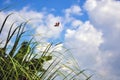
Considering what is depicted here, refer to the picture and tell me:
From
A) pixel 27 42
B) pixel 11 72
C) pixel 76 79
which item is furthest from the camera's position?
pixel 27 42

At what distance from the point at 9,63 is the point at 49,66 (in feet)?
1.89

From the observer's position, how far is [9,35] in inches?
145

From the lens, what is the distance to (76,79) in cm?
355

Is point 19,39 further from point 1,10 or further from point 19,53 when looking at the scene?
point 1,10

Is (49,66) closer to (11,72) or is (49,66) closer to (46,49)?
(46,49)

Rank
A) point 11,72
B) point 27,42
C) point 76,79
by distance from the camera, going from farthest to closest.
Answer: point 27,42, point 76,79, point 11,72

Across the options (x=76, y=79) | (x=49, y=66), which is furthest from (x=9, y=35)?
(x=76, y=79)

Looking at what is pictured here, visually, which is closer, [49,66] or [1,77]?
[1,77]

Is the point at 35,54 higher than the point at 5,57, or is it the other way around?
the point at 35,54

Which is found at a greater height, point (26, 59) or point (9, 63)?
point (26, 59)

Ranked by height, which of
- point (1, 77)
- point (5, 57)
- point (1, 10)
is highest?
point (1, 10)

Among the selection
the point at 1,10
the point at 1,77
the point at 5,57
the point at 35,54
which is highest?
the point at 1,10

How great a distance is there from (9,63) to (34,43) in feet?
1.72

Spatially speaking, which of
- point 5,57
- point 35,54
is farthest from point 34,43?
point 5,57
